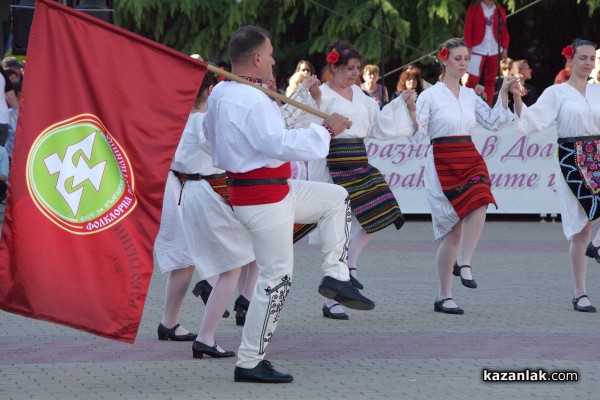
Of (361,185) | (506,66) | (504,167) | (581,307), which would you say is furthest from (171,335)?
(506,66)

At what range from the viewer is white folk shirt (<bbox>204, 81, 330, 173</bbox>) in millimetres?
6484

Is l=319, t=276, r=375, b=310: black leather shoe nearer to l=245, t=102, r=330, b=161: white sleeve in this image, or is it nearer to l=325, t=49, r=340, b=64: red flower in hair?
l=245, t=102, r=330, b=161: white sleeve

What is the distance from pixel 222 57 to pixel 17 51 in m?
8.28

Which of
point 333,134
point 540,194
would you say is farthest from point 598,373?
point 540,194

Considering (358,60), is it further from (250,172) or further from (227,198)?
(250,172)

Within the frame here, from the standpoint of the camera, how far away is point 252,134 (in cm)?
659

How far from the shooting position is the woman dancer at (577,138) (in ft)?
30.5

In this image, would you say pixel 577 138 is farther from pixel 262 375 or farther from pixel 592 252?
pixel 262 375

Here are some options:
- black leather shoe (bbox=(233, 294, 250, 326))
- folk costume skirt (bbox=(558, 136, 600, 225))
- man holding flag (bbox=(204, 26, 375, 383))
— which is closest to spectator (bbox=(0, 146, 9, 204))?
black leather shoe (bbox=(233, 294, 250, 326))

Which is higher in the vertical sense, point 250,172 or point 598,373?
point 250,172

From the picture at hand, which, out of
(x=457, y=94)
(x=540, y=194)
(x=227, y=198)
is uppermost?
(x=457, y=94)

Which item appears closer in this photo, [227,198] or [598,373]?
[598,373]

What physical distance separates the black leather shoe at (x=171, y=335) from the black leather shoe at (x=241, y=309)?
0.63m

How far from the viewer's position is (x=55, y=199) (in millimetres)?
6445
